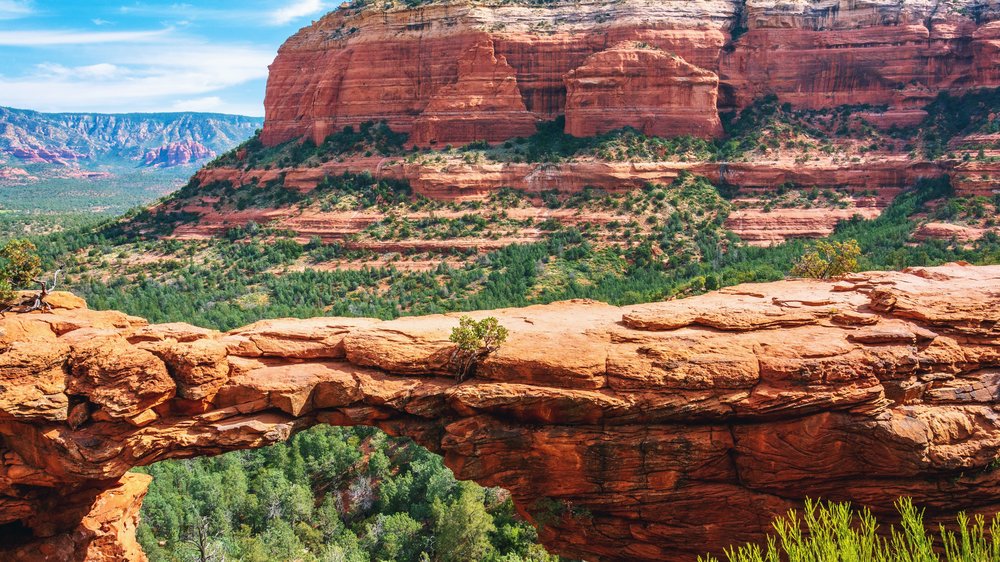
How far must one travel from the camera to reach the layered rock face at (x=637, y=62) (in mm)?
87250

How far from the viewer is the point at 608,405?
19.6m

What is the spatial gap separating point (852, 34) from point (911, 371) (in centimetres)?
8323

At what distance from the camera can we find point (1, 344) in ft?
62.5

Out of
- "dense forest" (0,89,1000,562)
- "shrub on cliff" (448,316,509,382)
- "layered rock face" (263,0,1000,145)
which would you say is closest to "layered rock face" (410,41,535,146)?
"layered rock face" (263,0,1000,145)

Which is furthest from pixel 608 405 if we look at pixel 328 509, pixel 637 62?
pixel 637 62

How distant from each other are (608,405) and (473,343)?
416 centimetres

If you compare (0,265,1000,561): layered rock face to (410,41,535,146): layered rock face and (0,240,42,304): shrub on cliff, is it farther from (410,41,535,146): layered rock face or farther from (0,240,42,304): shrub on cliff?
(410,41,535,146): layered rock face

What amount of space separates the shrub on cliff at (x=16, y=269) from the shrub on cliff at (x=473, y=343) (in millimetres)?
13540

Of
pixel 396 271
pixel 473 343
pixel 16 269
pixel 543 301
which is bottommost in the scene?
pixel 543 301

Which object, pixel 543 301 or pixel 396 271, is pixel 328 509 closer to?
pixel 543 301

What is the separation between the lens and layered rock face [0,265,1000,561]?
749 inches

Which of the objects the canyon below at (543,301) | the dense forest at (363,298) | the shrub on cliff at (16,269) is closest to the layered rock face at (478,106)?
the canyon below at (543,301)

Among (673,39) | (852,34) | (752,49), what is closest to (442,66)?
(673,39)

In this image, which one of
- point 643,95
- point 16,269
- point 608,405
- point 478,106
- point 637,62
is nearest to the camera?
point 608,405
